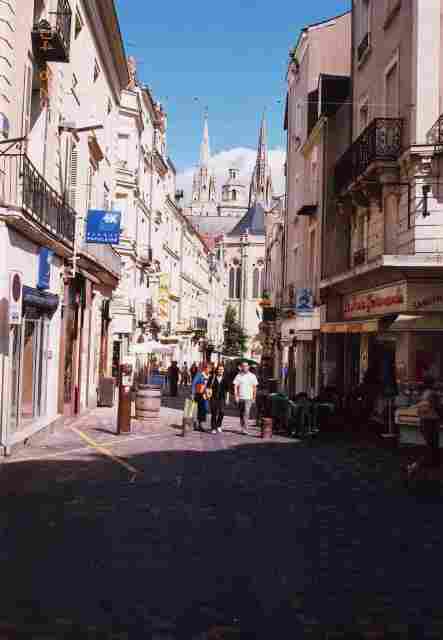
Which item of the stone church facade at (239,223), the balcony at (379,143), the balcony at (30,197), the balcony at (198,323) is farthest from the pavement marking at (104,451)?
the stone church facade at (239,223)

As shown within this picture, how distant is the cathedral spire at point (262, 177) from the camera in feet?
507

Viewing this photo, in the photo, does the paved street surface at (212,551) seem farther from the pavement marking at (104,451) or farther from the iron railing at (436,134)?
the iron railing at (436,134)

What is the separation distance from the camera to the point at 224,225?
15988 centimetres

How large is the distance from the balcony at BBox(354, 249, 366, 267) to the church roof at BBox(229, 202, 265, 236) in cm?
9409

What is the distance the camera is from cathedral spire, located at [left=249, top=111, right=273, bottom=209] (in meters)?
154

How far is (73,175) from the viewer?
2098cm

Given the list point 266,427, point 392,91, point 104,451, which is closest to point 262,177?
point 392,91

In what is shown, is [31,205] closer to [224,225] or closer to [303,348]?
[303,348]

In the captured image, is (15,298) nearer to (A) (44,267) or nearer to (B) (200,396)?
(A) (44,267)

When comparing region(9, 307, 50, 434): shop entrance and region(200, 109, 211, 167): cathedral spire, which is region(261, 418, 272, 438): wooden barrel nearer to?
region(9, 307, 50, 434): shop entrance

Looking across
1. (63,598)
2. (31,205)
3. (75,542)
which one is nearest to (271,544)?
(75,542)

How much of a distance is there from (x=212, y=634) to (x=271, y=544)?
2.62 m

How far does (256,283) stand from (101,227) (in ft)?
315

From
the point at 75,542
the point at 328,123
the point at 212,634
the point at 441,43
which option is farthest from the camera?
the point at 328,123
